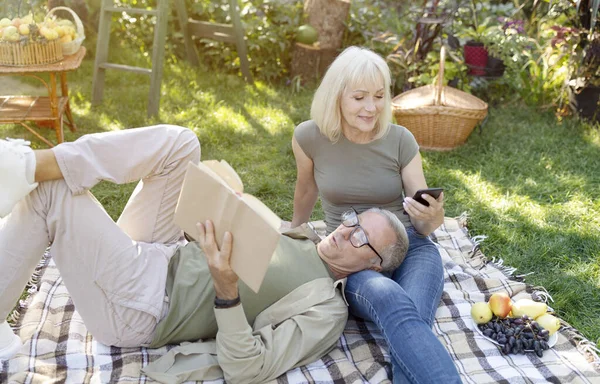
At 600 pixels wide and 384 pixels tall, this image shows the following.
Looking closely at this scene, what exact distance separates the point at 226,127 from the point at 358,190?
2.53 metres

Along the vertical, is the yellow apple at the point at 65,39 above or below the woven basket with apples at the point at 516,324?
above

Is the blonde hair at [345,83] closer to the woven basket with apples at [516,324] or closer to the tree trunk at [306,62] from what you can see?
the woven basket with apples at [516,324]

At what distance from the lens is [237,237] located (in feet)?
6.82

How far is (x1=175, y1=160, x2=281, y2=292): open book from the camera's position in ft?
6.60

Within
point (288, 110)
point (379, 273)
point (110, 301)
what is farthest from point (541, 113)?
point (110, 301)

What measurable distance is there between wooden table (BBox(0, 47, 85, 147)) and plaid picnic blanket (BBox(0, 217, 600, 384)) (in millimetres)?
1748

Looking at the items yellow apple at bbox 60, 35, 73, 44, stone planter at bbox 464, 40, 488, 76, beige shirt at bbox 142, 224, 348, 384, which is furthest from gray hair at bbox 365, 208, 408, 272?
stone planter at bbox 464, 40, 488, 76

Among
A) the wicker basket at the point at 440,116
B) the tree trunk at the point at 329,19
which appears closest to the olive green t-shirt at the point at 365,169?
the wicker basket at the point at 440,116

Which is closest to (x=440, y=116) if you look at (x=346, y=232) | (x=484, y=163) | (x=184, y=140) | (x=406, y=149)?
(x=484, y=163)

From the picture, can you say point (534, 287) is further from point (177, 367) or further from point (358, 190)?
point (177, 367)

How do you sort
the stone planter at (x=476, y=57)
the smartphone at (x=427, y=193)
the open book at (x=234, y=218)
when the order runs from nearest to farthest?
the open book at (x=234, y=218), the smartphone at (x=427, y=193), the stone planter at (x=476, y=57)

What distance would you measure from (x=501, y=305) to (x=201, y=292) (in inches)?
54.8

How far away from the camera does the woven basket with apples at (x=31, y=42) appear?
4383 millimetres

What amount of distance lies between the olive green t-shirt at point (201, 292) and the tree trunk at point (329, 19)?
4.18 m
